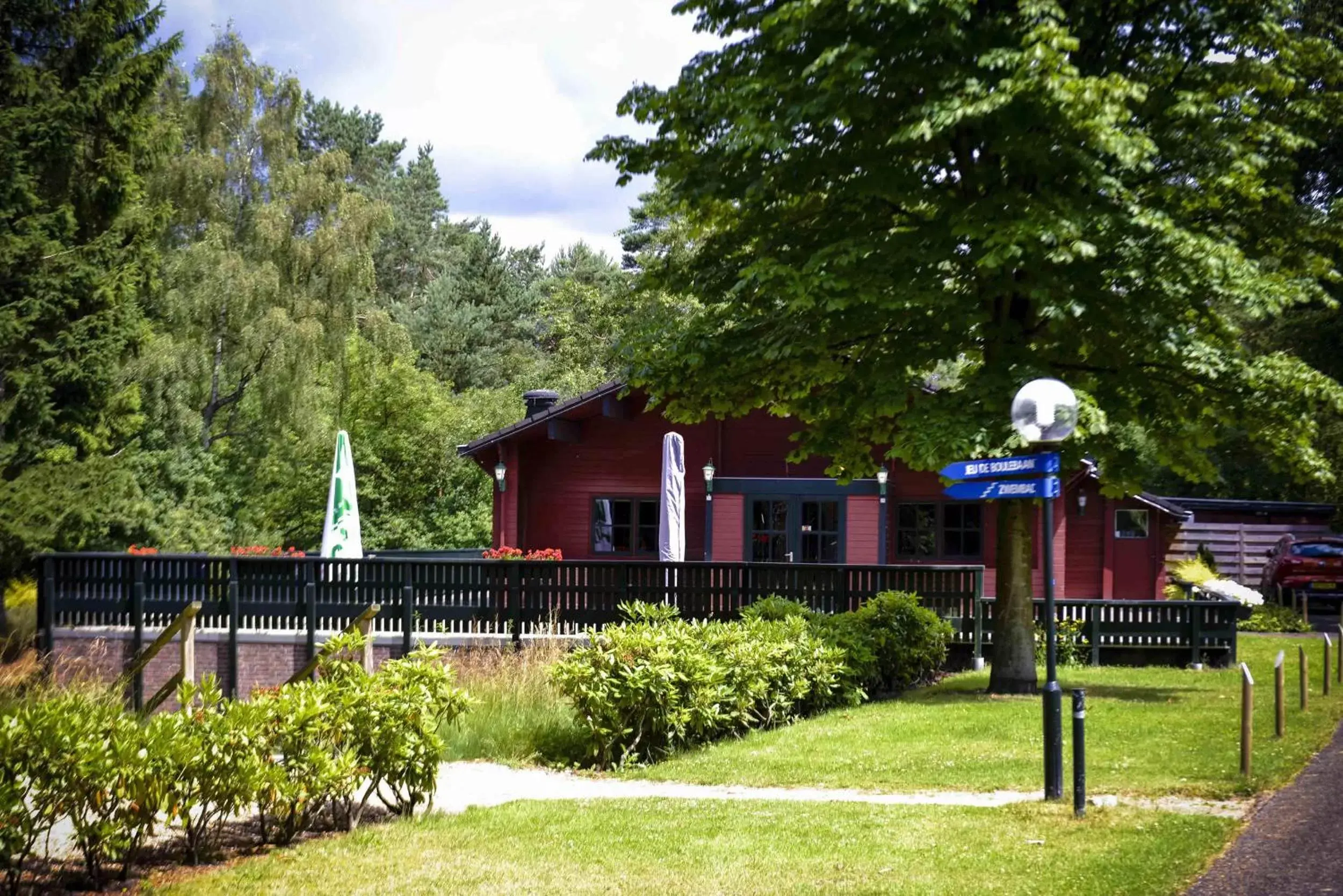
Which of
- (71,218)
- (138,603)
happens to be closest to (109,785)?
(138,603)

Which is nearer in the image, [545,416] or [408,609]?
[408,609]

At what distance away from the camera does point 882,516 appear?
2591 cm

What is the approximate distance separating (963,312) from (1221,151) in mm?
3386

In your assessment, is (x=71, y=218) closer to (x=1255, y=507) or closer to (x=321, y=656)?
(x=321, y=656)

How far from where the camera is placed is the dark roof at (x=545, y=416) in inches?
1030

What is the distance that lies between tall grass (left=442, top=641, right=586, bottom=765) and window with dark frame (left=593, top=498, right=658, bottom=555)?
11.2 metres

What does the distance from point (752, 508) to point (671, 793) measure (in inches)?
630

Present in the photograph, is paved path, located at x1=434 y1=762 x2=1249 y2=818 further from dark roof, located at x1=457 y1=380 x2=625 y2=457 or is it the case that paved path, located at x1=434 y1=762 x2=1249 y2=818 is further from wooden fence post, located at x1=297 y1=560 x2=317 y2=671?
dark roof, located at x1=457 y1=380 x2=625 y2=457

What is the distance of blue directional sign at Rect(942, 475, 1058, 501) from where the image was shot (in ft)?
31.1

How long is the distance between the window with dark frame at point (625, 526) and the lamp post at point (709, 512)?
1.47 metres

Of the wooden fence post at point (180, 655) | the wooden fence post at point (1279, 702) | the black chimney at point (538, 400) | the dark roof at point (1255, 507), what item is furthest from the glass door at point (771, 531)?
the wooden fence post at point (1279, 702)

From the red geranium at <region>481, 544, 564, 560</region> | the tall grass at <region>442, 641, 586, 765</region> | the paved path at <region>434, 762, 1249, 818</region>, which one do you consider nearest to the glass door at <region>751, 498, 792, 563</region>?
the red geranium at <region>481, 544, 564, 560</region>

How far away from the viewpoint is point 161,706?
64.7 feet

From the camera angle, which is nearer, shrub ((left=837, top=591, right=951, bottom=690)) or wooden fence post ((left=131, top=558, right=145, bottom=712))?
shrub ((left=837, top=591, right=951, bottom=690))
